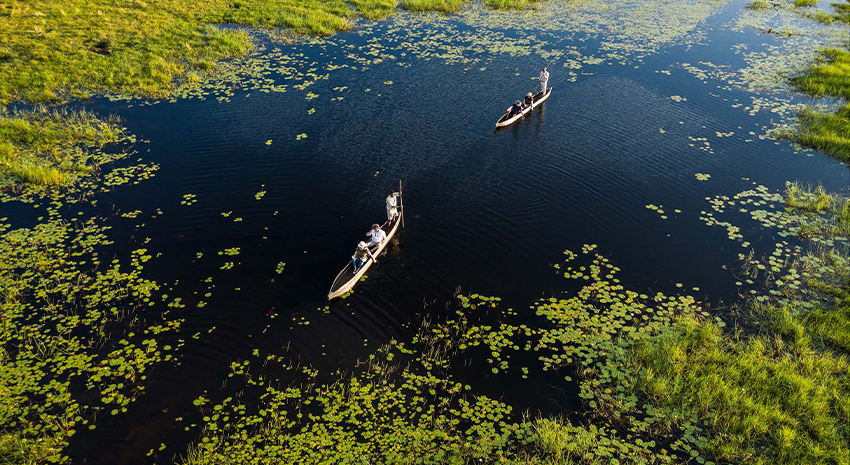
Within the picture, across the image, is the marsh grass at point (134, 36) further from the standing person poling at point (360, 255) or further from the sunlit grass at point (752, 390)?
the sunlit grass at point (752, 390)

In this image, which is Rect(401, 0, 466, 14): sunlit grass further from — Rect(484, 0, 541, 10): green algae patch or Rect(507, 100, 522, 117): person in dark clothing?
Rect(507, 100, 522, 117): person in dark clothing

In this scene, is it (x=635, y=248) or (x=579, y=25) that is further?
(x=579, y=25)

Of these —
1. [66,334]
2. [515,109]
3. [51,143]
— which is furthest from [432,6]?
[66,334]

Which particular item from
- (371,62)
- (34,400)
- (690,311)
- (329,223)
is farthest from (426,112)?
(34,400)

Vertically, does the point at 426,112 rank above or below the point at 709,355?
above

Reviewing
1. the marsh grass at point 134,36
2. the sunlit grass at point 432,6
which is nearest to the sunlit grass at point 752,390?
the marsh grass at point 134,36

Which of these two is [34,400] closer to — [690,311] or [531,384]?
[531,384]
